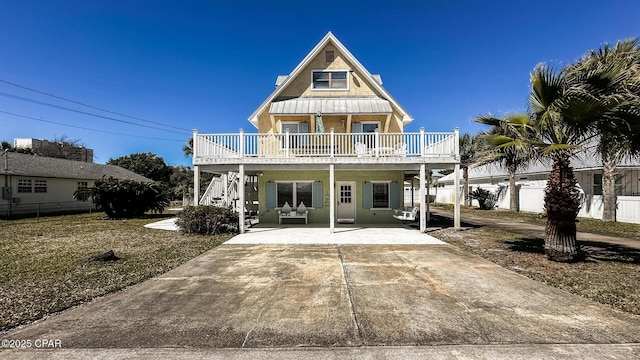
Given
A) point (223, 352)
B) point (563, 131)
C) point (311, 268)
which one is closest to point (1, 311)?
point (223, 352)

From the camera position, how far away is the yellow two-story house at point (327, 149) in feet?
40.8

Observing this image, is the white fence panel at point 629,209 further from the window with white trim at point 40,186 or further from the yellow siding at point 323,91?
the window with white trim at point 40,186

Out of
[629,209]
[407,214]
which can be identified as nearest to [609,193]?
[629,209]

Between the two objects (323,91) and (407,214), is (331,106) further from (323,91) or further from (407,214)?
(407,214)

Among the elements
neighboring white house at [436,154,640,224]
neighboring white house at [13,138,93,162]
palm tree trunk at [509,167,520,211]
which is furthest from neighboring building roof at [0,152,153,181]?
neighboring white house at [436,154,640,224]

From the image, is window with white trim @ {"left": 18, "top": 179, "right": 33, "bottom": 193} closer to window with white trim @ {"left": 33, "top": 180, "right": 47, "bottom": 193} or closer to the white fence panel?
window with white trim @ {"left": 33, "top": 180, "right": 47, "bottom": 193}

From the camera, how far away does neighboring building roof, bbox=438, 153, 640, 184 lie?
15543mm

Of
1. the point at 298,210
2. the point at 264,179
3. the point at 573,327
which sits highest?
the point at 264,179

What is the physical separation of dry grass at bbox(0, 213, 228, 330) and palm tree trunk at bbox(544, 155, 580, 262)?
9.94 metres

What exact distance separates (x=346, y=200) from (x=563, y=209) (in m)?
9.75

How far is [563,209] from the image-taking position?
717 cm

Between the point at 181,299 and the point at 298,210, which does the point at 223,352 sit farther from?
the point at 298,210

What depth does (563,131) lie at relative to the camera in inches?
283

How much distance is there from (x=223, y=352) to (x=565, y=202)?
848cm
